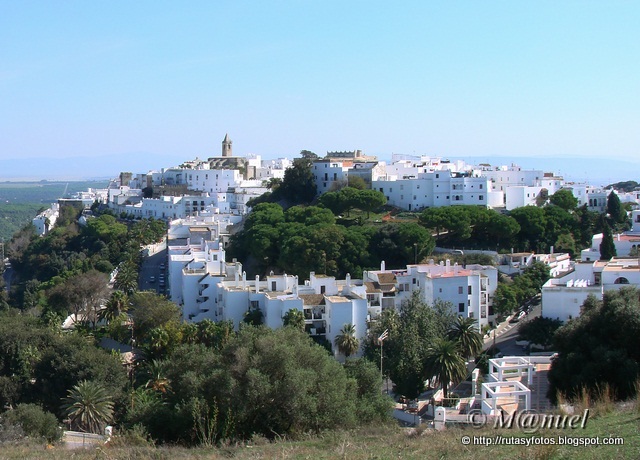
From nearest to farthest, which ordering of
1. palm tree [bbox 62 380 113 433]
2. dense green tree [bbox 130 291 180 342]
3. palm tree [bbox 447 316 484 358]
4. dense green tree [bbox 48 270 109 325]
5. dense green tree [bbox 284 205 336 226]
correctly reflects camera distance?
palm tree [bbox 62 380 113 433] → palm tree [bbox 447 316 484 358] → dense green tree [bbox 130 291 180 342] → dense green tree [bbox 48 270 109 325] → dense green tree [bbox 284 205 336 226]

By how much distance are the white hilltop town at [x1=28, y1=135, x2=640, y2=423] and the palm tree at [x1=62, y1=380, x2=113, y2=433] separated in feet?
21.2

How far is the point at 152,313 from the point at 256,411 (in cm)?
1317

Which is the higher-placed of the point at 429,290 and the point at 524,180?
the point at 524,180

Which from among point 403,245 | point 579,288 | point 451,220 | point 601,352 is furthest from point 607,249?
point 601,352

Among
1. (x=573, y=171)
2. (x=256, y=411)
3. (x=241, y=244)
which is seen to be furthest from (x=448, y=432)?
(x=573, y=171)

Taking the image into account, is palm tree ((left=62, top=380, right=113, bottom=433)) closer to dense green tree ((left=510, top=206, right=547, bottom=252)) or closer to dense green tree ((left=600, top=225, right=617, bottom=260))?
dense green tree ((left=600, top=225, right=617, bottom=260))

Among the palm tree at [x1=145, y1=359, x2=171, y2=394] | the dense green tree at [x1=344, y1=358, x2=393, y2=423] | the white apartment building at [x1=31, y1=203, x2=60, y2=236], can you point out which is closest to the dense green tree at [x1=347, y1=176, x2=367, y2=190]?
the palm tree at [x1=145, y1=359, x2=171, y2=394]

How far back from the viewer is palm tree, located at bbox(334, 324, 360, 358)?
24.0 metres

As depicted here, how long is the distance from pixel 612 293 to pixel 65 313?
20100mm

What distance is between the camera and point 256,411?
539 inches

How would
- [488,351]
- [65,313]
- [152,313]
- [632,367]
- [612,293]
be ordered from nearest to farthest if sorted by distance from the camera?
1. [632,367]
2. [612,293]
3. [488,351]
4. [152,313]
5. [65,313]

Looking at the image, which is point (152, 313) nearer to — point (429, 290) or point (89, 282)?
point (89, 282)

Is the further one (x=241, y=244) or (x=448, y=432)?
(x=241, y=244)

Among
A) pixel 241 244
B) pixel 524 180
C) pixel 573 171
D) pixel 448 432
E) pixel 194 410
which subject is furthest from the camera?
pixel 573 171
